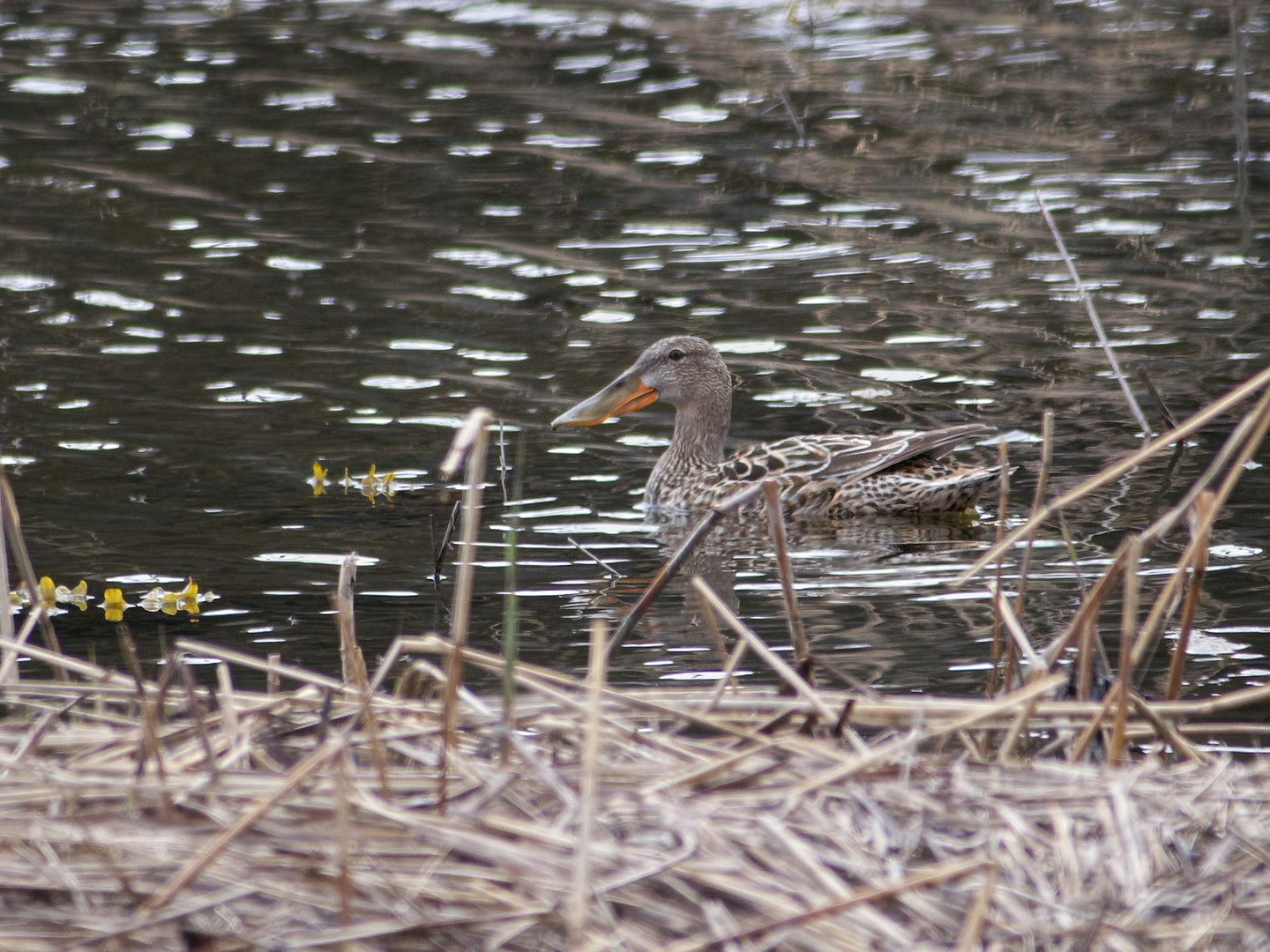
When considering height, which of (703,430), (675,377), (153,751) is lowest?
(703,430)

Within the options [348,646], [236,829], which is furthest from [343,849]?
[348,646]

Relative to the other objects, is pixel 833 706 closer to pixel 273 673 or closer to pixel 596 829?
pixel 596 829

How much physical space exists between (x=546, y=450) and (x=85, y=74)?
10305 mm

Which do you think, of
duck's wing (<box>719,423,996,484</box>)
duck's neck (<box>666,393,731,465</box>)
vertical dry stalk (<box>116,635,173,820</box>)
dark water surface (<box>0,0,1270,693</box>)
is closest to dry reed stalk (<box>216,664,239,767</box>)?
vertical dry stalk (<box>116,635,173,820</box>)

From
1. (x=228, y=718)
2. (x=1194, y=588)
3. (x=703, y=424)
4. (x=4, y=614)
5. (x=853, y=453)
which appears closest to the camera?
(x=228, y=718)

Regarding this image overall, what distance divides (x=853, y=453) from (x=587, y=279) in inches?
161

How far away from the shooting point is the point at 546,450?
32.7ft

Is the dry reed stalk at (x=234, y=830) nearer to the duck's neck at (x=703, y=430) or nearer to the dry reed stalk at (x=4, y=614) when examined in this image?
the dry reed stalk at (x=4, y=614)

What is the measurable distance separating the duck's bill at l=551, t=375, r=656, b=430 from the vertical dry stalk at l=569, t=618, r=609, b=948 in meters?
6.43

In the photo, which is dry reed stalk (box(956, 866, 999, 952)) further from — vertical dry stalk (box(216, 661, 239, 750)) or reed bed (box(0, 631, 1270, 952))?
vertical dry stalk (box(216, 661, 239, 750))

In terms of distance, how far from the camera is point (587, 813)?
2980 mm

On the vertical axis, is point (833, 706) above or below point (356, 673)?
above

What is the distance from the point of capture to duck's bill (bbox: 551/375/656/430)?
32.2 feet

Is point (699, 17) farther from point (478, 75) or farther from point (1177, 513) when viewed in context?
point (1177, 513)
